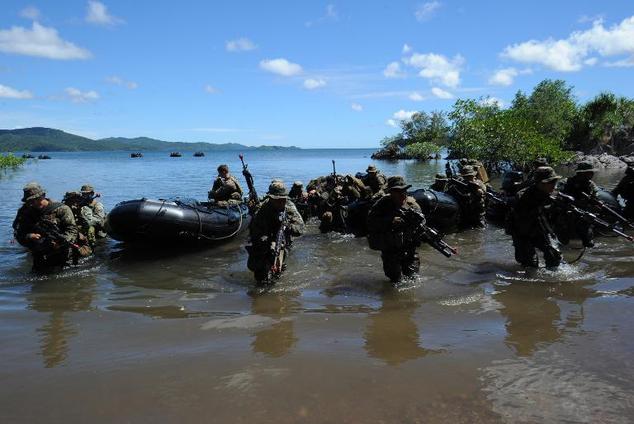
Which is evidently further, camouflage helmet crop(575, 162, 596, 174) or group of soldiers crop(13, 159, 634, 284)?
camouflage helmet crop(575, 162, 596, 174)

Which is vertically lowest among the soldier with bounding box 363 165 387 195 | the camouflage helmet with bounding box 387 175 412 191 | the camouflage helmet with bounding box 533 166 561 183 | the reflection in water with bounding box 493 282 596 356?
the reflection in water with bounding box 493 282 596 356

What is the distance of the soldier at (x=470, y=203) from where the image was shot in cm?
1127

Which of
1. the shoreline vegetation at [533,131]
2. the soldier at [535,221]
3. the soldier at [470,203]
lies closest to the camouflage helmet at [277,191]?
the soldier at [535,221]

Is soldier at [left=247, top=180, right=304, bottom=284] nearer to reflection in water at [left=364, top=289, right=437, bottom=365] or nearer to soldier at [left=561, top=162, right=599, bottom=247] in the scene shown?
reflection in water at [left=364, top=289, right=437, bottom=365]

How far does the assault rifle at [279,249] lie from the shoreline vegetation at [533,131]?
21666 millimetres

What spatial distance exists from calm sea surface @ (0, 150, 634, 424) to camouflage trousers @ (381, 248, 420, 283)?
207 millimetres

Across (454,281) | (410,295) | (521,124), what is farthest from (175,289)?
(521,124)

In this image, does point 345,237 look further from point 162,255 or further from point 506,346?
point 506,346

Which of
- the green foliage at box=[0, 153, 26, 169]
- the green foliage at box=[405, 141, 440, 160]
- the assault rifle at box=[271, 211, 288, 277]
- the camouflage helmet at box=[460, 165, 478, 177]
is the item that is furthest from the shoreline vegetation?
the green foliage at box=[0, 153, 26, 169]

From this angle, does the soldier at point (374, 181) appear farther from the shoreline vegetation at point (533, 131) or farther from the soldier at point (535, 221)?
the shoreline vegetation at point (533, 131)

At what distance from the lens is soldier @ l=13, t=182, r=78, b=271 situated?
24.6ft

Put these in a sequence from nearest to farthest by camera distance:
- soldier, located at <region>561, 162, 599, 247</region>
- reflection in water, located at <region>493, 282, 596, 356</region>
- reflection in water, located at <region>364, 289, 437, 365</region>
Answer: reflection in water, located at <region>364, 289, 437, 365</region> → reflection in water, located at <region>493, 282, 596, 356</region> → soldier, located at <region>561, 162, 599, 247</region>

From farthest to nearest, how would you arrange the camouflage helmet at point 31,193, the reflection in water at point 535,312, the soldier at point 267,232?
1. the camouflage helmet at point 31,193
2. the soldier at point 267,232
3. the reflection in water at point 535,312

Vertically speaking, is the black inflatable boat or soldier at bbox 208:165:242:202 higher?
soldier at bbox 208:165:242:202
